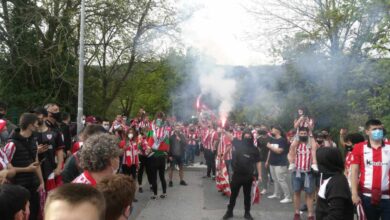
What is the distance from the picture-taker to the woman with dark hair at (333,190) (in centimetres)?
411

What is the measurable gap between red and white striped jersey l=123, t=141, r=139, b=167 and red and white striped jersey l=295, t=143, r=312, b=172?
3.86 meters

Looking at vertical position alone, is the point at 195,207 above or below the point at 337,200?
below

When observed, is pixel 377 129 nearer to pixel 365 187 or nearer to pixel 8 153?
pixel 365 187

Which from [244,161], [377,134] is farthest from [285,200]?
[377,134]

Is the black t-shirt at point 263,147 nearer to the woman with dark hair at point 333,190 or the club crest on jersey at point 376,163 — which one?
the club crest on jersey at point 376,163

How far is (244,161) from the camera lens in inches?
314

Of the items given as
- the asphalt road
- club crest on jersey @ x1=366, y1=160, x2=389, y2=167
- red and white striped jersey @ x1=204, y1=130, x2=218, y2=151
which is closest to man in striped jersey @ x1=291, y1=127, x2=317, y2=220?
the asphalt road

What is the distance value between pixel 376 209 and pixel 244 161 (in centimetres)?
302

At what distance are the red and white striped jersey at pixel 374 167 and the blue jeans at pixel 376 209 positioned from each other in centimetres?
6

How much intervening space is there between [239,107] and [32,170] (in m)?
20.7

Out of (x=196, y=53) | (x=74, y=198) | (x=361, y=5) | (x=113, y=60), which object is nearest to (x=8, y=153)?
(x=74, y=198)

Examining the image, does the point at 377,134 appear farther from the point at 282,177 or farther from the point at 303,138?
the point at 282,177

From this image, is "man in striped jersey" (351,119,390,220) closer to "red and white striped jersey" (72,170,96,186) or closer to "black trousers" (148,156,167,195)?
"red and white striped jersey" (72,170,96,186)

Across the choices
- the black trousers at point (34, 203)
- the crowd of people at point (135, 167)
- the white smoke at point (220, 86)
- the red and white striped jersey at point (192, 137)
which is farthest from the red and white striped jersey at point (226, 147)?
the white smoke at point (220, 86)
